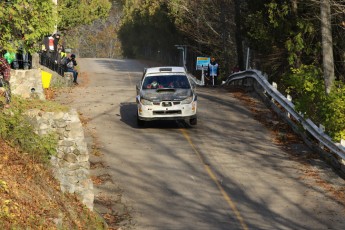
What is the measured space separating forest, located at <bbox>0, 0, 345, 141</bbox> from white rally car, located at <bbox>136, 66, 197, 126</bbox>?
327cm

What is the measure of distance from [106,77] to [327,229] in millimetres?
37490

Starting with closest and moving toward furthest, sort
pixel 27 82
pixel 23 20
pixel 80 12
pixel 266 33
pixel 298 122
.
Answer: pixel 23 20 → pixel 27 82 → pixel 298 122 → pixel 266 33 → pixel 80 12

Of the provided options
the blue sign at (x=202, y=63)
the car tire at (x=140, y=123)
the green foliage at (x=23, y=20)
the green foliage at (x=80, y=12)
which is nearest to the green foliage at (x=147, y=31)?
the green foliage at (x=80, y=12)

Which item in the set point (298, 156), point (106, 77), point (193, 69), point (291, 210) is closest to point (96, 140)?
point (298, 156)

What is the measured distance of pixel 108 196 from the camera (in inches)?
605

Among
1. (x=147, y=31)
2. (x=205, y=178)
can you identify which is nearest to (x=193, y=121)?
(x=205, y=178)

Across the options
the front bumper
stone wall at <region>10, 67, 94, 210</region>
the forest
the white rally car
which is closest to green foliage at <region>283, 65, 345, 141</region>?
the forest

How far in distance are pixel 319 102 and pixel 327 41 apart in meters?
2.06

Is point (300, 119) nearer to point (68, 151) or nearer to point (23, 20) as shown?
point (68, 151)

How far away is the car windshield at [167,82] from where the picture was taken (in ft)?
72.8

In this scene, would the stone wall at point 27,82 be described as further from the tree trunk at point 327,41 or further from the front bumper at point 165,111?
the tree trunk at point 327,41

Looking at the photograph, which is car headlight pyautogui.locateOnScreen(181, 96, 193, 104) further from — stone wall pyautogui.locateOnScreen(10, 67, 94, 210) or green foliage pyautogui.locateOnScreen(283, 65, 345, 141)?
stone wall pyautogui.locateOnScreen(10, 67, 94, 210)

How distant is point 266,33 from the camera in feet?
92.6

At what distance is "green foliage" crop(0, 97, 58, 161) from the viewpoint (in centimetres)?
1258
